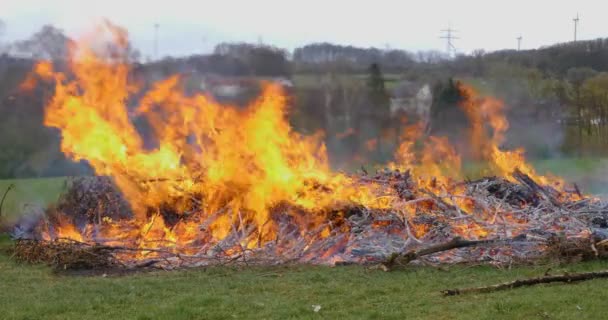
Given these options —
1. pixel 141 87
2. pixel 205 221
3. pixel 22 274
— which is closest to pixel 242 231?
pixel 205 221

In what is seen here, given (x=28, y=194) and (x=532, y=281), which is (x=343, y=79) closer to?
(x=28, y=194)

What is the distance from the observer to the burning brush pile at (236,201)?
31.4ft

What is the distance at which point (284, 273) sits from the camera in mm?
8594

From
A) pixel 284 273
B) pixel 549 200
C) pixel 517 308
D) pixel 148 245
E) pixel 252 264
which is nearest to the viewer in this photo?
pixel 517 308

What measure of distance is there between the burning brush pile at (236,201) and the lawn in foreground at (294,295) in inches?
29.3

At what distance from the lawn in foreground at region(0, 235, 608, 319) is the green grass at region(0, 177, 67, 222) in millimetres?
5191

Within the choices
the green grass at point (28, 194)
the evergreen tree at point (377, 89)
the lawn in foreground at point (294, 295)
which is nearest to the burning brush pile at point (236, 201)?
the lawn in foreground at point (294, 295)

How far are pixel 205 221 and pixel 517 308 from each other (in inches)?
245

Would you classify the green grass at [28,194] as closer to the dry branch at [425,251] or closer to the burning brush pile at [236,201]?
the burning brush pile at [236,201]

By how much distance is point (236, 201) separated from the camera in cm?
1124

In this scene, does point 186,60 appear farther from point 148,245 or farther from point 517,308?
point 517,308

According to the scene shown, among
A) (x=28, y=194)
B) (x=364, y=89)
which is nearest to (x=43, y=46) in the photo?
(x=28, y=194)

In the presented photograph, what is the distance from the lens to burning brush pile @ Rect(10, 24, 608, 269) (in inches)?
377

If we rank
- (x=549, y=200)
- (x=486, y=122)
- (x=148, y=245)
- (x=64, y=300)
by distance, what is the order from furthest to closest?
(x=486, y=122), (x=549, y=200), (x=148, y=245), (x=64, y=300)
